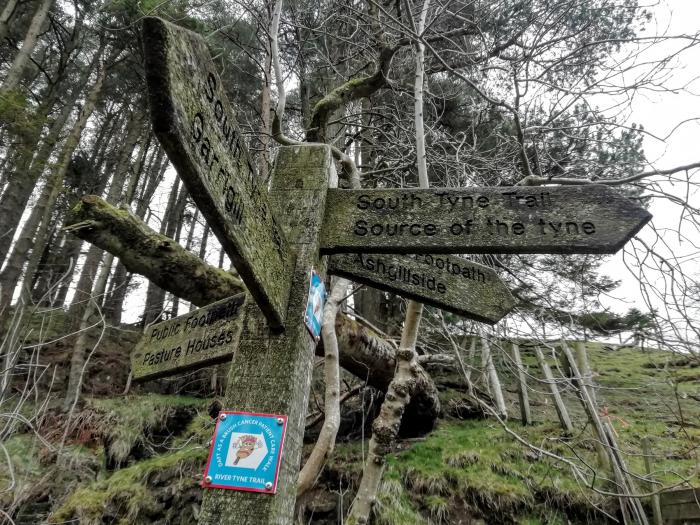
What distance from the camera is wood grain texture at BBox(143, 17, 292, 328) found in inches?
29.6

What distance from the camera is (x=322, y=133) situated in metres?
3.59

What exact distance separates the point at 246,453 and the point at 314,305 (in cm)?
55

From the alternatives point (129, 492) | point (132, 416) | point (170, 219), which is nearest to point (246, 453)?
point (129, 492)

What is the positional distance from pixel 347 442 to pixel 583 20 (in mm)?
5340

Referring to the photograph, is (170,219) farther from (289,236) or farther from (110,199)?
(289,236)

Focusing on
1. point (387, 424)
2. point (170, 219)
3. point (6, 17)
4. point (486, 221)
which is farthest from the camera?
point (170, 219)

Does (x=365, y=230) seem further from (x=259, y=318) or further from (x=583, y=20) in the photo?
(x=583, y=20)

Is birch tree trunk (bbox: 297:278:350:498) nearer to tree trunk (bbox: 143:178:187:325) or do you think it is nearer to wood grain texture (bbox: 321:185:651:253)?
wood grain texture (bbox: 321:185:651:253)

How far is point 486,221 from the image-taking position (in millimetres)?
1571

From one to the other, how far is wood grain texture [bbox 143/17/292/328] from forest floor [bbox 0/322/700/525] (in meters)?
2.27

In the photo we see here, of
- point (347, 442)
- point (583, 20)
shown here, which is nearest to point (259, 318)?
point (347, 442)

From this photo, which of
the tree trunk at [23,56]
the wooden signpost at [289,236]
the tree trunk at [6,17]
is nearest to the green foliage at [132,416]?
the wooden signpost at [289,236]

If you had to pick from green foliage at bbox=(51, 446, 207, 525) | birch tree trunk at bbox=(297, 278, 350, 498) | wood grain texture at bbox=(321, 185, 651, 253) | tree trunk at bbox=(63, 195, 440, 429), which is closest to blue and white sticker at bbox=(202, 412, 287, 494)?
wood grain texture at bbox=(321, 185, 651, 253)

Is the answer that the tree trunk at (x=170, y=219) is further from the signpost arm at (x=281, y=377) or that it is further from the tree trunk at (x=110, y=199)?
the signpost arm at (x=281, y=377)
